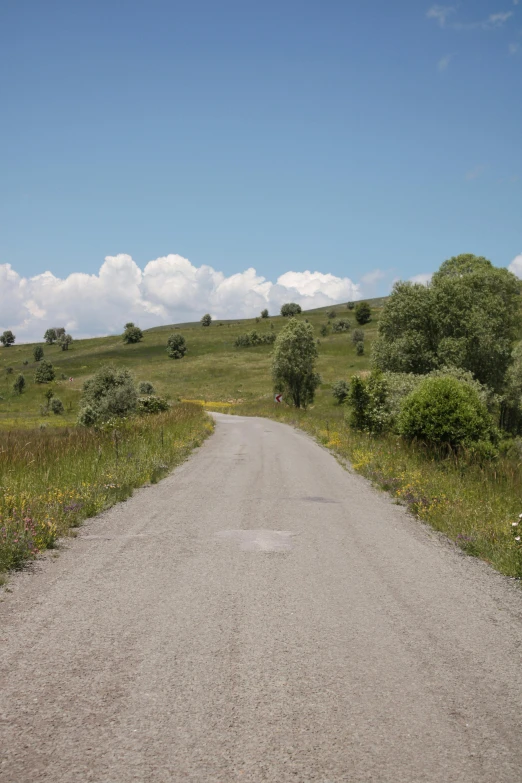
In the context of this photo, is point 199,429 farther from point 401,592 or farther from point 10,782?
point 10,782

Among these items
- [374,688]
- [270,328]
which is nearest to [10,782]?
[374,688]

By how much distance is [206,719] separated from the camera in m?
3.61

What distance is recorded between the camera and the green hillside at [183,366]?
80.1m

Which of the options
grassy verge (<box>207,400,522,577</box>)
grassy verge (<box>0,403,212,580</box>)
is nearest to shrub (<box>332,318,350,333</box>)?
grassy verge (<box>207,400,522,577</box>)

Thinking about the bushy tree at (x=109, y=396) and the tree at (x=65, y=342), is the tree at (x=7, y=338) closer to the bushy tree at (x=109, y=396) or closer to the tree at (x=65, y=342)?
the tree at (x=65, y=342)

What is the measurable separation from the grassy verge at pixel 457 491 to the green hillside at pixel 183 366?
43114 mm

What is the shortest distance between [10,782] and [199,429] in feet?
86.6

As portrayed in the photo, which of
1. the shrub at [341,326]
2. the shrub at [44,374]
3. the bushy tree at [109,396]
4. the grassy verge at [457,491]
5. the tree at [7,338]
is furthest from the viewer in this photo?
the tree at [7,338]

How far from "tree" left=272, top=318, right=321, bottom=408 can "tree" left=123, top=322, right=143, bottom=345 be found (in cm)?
10360

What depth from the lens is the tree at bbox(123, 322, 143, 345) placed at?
522 feet

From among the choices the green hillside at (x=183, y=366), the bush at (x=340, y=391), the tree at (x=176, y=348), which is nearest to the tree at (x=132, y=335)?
the green hillside at (x=183, y=366)

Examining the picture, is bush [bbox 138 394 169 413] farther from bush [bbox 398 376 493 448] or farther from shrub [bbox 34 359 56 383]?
shrub [bbox 34 359 56 383]

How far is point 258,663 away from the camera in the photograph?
174 inches

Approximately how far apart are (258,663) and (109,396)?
3118 centimetres
